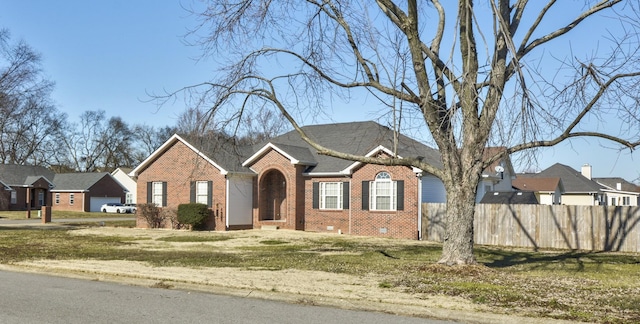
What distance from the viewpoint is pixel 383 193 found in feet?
88.8

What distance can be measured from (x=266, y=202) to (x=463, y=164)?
19261 millimetres

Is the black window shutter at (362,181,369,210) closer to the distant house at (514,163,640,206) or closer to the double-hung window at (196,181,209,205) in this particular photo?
the double-hung window at (196,181,209,205)

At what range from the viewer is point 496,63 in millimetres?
13219

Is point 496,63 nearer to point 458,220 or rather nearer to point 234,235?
point 458,220

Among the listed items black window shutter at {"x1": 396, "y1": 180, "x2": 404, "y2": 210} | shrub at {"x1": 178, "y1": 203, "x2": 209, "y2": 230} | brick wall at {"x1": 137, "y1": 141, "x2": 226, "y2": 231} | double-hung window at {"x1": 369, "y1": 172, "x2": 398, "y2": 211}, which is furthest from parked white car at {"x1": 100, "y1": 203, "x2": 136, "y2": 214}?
black window shutter at {"x1": 396, "y1": 180, "x2": 404, "y2": 210}

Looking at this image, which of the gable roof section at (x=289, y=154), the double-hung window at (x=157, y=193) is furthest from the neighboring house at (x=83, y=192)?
the gable roof section at (x=289, y=154)

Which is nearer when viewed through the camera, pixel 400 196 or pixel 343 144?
pixel 400 196

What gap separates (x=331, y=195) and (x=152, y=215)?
33.3ft

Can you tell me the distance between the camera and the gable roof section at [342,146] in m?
27.4

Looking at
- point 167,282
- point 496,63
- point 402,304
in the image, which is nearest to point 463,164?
point 496,63

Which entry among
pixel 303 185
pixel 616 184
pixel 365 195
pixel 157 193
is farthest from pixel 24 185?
pixel 616 184

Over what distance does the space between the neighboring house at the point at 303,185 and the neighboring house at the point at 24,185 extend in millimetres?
36541

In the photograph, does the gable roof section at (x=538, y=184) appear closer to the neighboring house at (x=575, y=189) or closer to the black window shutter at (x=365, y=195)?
the neighboring house at (x=575, y=189)

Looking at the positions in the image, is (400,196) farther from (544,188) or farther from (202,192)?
(544,188)
